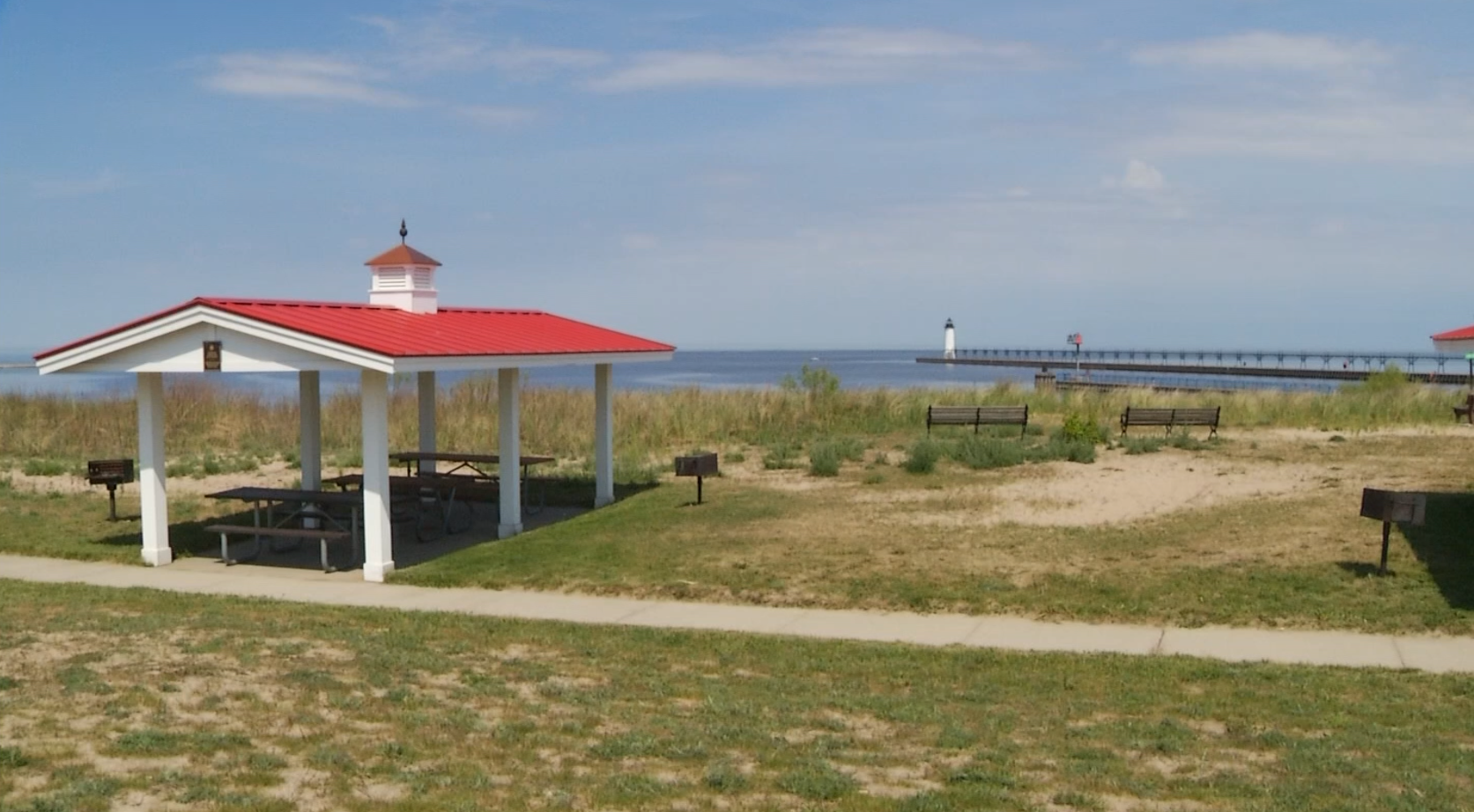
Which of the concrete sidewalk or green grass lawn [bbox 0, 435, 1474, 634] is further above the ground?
green grass lawn [bbox 0, 435, 1474, 634]

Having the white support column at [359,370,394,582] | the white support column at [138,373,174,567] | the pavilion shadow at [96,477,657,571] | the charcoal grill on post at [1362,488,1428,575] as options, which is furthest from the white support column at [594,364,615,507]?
the charcoal grill on post at [1362,488,1428,575]

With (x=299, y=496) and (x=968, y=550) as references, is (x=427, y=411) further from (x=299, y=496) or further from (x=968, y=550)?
(x=968, y=550)

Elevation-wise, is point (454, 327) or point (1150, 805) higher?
point (454, 327)

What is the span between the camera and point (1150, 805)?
6227 millimetres

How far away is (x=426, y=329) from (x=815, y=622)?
6.55m

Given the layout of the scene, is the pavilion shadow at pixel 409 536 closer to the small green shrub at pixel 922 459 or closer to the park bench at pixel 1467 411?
the small green shrub at pixel 922 459

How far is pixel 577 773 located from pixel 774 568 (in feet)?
22.6

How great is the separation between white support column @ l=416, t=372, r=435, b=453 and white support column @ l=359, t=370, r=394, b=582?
17.6 ft

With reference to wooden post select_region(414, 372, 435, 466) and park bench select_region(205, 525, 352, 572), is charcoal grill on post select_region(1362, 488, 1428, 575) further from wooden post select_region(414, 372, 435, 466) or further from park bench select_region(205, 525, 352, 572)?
wooden post select_region(414, 372, 435, 466)

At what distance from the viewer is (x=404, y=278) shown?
17.0 m

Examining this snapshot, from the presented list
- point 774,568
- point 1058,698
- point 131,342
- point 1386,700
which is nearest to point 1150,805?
point 1058,698

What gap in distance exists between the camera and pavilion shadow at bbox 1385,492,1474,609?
1165 cm

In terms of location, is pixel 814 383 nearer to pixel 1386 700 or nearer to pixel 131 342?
pixel 131 342

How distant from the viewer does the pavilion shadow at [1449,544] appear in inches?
459
